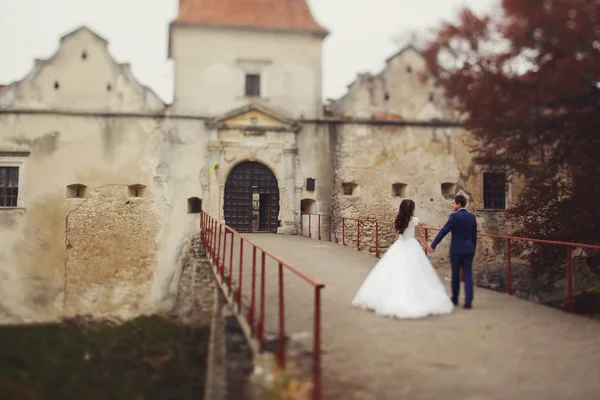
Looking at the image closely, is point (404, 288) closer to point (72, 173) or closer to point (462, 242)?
point (462, 242)

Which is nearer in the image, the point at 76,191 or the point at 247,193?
the point at 76,191

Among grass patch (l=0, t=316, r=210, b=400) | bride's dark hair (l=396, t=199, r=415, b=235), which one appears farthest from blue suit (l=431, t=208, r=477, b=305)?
grass patch (l=0, t=316, r=210, b=400)

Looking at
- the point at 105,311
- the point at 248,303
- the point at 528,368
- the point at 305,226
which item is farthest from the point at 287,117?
the point at 528,368

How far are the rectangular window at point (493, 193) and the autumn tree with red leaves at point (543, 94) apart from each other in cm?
296

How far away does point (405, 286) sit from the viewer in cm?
592

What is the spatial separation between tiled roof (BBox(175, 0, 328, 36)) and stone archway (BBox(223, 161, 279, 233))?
14.7ft

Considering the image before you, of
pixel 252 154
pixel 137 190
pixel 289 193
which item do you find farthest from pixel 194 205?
pixel 289 193

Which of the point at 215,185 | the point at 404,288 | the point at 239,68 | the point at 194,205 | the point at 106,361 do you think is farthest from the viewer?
the point at 239,68

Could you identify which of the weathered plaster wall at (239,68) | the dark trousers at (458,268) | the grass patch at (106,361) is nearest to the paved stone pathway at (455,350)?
the dark trousers at (458,268)

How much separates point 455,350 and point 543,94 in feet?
24.0

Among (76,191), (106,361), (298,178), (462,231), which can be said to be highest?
(298,178)

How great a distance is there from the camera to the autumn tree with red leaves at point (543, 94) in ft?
31.6

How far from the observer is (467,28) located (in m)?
12.7

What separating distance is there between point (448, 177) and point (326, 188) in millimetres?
3941
